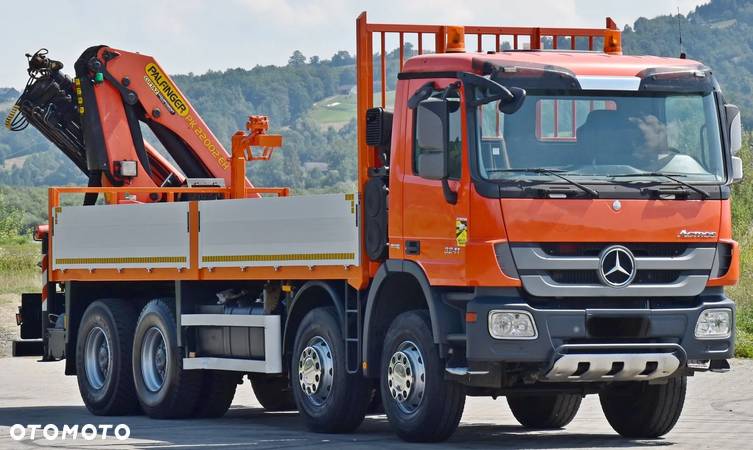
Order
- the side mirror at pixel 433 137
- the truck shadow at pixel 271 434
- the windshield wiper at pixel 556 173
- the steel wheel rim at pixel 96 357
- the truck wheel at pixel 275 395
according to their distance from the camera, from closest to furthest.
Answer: the windshield wiper at pixel 556 173 < the side mirror at pixel 433 137 < the truck shadow at pixel 271 434 < the steel wheel rim at pixel 96 357 < the truck wheel at pixel 275 395

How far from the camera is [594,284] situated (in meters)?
12.8

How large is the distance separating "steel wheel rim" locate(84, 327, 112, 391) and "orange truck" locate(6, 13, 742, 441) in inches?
91.3

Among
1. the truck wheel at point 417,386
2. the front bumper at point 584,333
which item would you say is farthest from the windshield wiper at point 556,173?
the truck wheel at point 417,386

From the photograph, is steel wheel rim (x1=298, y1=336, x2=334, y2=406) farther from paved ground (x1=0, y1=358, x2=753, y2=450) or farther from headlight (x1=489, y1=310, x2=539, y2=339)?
headlight (x1=489, y1=310, x2=539, y2=339)

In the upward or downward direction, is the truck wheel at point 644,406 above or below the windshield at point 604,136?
below

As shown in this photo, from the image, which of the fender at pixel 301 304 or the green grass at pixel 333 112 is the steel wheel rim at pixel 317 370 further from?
the green grass at pixel 333 112

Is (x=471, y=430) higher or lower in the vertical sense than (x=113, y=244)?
lower

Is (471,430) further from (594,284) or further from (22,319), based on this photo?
(22,319)

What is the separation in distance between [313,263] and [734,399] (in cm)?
594

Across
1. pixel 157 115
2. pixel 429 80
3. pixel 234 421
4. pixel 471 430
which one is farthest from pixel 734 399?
pixel 157 115

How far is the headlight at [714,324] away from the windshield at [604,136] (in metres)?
1.06

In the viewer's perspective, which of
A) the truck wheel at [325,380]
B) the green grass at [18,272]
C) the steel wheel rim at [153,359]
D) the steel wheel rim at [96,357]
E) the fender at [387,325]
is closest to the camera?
the fender at [387,325]

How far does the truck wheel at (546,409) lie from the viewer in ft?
52.1

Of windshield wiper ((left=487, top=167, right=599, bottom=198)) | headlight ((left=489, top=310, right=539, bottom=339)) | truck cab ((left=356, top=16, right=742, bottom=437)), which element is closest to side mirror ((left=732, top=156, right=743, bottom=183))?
truck cab ((left=356, top=16, right=742, bottom=437))
